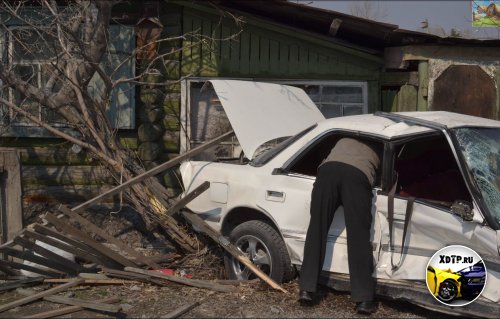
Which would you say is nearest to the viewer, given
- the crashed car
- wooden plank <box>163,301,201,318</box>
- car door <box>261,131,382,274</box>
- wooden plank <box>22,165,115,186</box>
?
the crashed car

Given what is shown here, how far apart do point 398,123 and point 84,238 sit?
10.2 ft

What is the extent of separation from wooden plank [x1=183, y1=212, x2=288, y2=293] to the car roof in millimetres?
1326

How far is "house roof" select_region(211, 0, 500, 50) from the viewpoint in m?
7.73

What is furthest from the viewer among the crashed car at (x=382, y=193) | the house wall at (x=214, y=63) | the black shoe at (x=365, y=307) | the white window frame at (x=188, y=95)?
the white window frame at (x=188, y=95)

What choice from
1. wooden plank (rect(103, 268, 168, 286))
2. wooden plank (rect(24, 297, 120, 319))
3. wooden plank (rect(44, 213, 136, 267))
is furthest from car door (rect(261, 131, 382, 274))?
wooden plank (rect(24, 297, 120, 319))

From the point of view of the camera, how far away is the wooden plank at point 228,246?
536 centimetres

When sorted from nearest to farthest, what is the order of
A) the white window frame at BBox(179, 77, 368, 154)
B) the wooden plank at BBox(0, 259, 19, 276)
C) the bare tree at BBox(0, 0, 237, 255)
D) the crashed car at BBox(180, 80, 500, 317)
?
1. the crashed car at BBox(180, 80, 500, 317)
2. the wooden plank at BBox(0, 259, 19, 276)
3. the bare tree at BBox(0, 0, 237, 255)
4. the white window frame at BBox(179, 77, 368, 154)

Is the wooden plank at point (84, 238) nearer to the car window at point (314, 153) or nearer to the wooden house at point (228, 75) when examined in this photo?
→ the car window at point (314, 153)

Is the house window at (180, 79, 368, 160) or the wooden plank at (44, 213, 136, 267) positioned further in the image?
the house window at (180, 79, 368, 160)

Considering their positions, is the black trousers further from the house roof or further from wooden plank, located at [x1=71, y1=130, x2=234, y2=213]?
the house roof

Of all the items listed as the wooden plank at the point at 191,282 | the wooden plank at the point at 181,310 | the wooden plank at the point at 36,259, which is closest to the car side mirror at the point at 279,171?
the wooden plank at the point at 191,282

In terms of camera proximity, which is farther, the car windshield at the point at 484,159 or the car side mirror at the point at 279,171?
the car side mirror at the point at 279,171

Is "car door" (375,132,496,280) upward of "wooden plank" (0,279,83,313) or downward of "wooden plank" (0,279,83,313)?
upward

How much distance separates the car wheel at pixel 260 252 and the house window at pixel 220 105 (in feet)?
10.3
